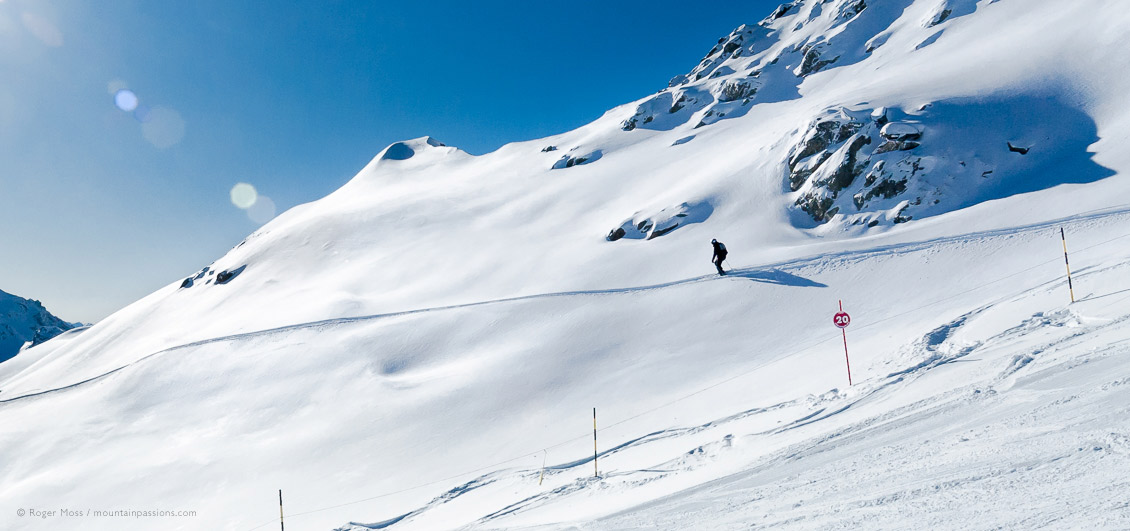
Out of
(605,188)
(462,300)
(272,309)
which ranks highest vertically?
(605,188)

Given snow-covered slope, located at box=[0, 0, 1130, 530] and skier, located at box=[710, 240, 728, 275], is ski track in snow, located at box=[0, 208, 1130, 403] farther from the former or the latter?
skier, located at box=[710, 240, 728, 275]

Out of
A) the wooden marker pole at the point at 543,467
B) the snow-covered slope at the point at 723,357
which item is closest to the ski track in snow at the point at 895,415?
the snow-covered slope at the point at 723,357

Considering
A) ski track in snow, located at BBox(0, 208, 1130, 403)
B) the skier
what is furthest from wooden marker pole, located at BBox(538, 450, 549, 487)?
the skier

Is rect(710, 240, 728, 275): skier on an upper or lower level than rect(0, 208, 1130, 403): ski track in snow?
upper

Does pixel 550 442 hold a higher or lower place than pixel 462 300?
lower

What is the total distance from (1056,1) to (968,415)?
42673 millimetres

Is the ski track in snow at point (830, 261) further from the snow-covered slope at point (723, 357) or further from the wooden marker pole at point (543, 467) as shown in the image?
the wooden marker pole at point (543, 467)

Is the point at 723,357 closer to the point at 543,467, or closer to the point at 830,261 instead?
the point at 543,467

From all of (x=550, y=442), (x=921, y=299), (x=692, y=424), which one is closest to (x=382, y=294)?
(x=550, y=442)

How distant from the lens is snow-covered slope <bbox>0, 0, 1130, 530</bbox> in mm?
6242

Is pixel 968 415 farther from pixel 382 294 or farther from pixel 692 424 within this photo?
pixel 382 294

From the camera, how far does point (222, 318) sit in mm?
32406

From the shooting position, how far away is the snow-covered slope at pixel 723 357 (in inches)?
246

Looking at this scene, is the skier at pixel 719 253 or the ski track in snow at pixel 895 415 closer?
the ski track in snow at pixel 895 415
